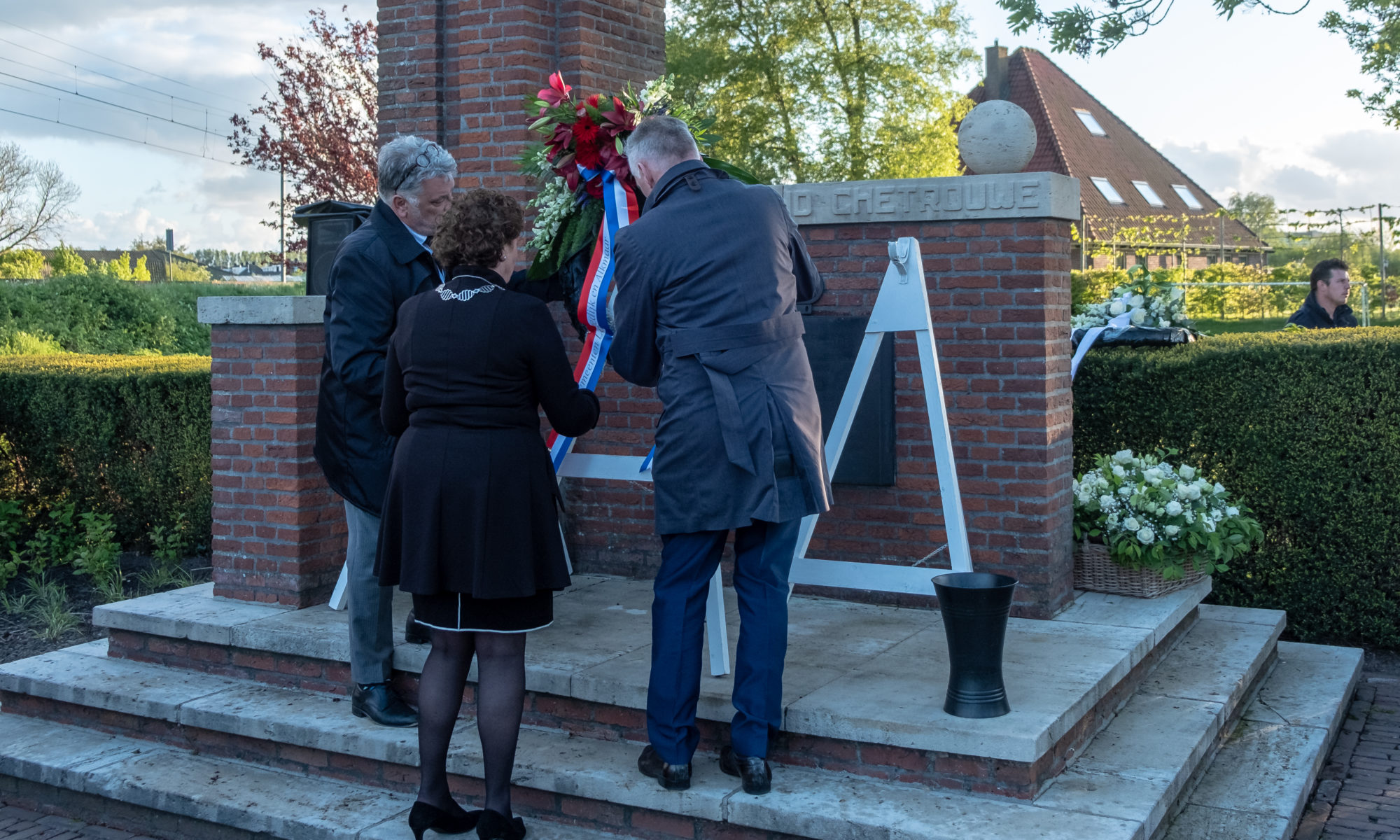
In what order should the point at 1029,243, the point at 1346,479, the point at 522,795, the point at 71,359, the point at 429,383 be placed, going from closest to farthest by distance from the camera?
the point at 429,383
the point at 522,795
the point at 1029,243
the point at 1346,479
the point at 71,359

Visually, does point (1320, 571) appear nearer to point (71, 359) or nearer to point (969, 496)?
point (969, 496)

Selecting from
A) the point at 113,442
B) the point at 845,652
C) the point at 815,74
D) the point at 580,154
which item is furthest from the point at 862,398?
the point at 815,74

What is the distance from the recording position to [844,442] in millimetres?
4344

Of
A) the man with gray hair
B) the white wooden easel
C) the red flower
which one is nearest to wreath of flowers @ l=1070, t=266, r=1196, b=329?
the white wooden easel

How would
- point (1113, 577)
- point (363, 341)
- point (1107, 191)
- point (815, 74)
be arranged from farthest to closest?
1. point (1107, 191)
2. point (815, 74)
3. point (1113, 577)
4. point (363, 341)

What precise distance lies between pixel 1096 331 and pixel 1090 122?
3109 centimetres

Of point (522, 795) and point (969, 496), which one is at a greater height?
point (969, 496)

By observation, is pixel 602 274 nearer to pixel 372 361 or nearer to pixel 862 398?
pixel 372 361

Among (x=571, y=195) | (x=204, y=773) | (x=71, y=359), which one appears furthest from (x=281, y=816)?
(x=71, y=359)

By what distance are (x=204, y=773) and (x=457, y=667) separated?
1542 mm

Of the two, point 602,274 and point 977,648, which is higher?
point 602,274

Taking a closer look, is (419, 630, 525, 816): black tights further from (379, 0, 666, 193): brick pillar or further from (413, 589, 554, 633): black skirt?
(379, 0, 666, 193): brick pillar

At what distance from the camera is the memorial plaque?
5086 mm

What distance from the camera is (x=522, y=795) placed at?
12.6 ft
